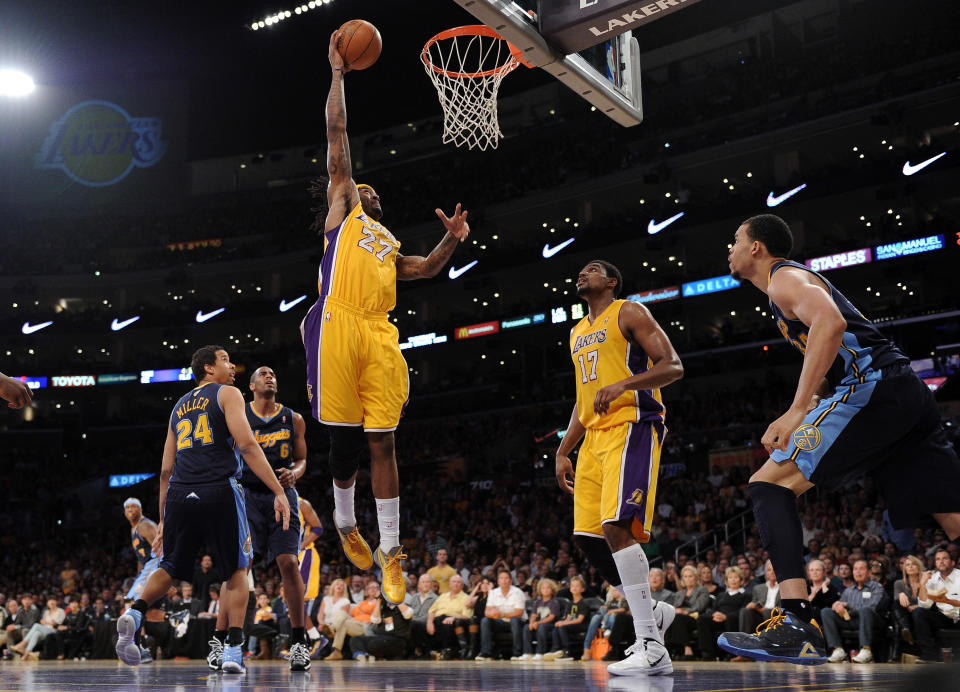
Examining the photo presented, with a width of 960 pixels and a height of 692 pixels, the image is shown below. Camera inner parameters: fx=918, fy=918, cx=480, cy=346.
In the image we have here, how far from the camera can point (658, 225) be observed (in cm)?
2856

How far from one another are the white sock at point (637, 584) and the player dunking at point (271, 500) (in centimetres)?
250

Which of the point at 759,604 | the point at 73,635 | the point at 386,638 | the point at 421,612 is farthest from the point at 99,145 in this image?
the point at 759,604

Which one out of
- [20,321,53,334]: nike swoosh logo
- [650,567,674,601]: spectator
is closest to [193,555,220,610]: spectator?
[650,567,674,601]: spectator

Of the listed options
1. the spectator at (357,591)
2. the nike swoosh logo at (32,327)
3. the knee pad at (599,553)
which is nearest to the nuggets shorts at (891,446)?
the knee pad at (599,553)

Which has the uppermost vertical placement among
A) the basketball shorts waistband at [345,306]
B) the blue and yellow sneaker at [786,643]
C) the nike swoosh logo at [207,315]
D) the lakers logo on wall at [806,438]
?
the nike swoosh logo at [207,315]

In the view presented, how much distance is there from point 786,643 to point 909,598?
21.7ft

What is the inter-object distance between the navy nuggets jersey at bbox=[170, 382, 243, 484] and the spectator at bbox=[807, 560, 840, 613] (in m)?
6.39

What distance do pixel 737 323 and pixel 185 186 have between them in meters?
24.6

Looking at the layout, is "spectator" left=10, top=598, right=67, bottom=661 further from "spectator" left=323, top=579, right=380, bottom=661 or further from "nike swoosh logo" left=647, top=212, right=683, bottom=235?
"nike swoosh logo" left=647, top=212, right=683, bottom=235

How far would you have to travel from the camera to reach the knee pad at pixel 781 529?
11.9 feet

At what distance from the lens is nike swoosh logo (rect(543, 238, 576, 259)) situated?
31.0 m

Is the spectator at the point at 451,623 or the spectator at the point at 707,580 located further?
the spectator at the point at 451,623

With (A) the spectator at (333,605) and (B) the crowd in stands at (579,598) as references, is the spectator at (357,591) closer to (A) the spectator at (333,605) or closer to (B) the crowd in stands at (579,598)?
(B) the crowd in stands at (579,598)

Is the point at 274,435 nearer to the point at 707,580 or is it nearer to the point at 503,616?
the point at 503,616
